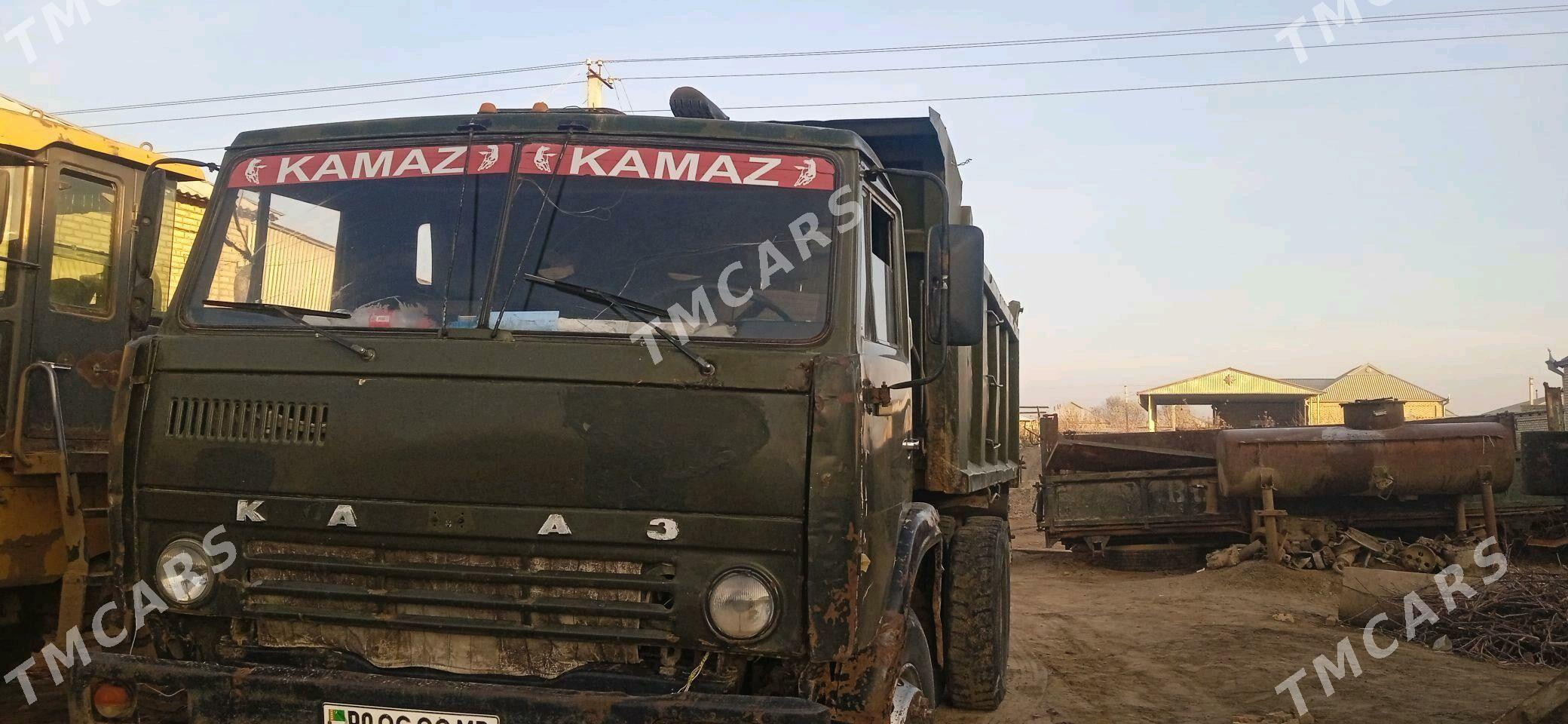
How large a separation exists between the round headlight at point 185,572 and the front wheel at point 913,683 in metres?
2.07

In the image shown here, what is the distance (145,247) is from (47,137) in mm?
2636

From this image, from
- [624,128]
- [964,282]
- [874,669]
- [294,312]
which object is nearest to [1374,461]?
[964,282]

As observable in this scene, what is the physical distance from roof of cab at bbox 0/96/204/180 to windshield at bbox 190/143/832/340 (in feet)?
6.89

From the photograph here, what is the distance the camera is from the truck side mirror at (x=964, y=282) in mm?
3693

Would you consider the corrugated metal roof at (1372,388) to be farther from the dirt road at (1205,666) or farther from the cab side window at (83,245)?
the cab side window at (83,245)

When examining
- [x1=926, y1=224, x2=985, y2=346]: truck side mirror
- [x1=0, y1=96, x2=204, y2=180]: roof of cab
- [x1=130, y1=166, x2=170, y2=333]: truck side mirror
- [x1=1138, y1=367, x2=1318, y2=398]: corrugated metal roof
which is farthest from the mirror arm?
[x1=1138, y1=367, x2=1318, y2=398]: corrugated metal roof

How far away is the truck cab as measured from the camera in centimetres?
307

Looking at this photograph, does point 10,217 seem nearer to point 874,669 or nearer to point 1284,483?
point 874,669

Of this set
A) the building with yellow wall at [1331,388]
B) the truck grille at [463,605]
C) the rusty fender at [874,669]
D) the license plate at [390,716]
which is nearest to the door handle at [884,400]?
the rusty fender at [874,669]

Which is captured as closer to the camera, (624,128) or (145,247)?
(624,128)

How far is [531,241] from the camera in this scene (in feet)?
11.4

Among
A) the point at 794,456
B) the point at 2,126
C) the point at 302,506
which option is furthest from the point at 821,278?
the point at 2,126

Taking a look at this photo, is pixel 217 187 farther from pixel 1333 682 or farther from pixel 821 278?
pixel 1333 682

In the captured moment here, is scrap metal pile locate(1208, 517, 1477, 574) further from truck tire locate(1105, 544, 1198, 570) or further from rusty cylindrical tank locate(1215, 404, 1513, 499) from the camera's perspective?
truck tire locate(1105, 544, 1198, 570)
